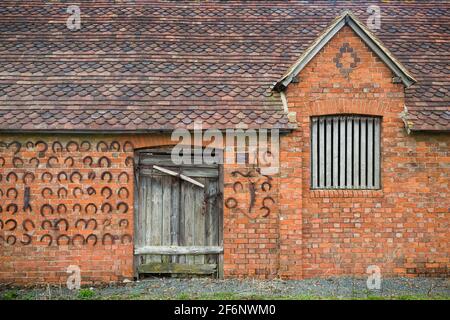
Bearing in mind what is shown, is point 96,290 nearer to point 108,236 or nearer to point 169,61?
point 108,236

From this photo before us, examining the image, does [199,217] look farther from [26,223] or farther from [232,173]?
[26,223]

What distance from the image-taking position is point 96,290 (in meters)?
9.98

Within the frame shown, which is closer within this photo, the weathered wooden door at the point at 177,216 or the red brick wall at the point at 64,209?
the red brick wall at the point at 64,209

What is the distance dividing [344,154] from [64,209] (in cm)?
554

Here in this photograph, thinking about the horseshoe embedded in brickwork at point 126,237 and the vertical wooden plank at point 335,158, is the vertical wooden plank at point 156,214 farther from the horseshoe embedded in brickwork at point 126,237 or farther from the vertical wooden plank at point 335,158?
the vertical wooden plank at point 335,158

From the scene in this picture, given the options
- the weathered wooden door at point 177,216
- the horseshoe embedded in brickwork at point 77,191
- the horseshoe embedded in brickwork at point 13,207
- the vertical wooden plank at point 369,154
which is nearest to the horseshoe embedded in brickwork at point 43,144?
the horseshoe embedded in brickwork at point 77,191

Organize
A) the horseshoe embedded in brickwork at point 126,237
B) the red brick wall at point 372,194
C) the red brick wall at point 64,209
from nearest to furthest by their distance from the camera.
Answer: the red brick wall at point 64,209 < the horseshoe embedded in brickwork at point 126,237 < the red brick wall at point 372,194

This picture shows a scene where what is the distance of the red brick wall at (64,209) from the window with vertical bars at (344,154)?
12.1 feet

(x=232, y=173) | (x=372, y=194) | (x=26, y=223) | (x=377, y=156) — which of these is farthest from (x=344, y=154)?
(x=26, y=223)

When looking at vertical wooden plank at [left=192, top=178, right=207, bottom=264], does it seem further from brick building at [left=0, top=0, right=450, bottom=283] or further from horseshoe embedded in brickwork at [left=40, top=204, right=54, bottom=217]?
horseshoe embedded in brickwork at [left=40, top=204, right=54, bottom=217]

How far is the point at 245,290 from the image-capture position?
9.70 metres

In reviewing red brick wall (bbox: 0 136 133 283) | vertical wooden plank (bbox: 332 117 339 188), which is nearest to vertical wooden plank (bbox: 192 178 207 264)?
red brick wall (bbox: 0 136 133 283)

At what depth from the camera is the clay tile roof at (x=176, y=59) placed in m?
10.6

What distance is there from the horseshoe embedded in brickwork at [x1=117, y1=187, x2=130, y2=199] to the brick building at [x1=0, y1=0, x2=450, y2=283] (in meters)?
0.02
